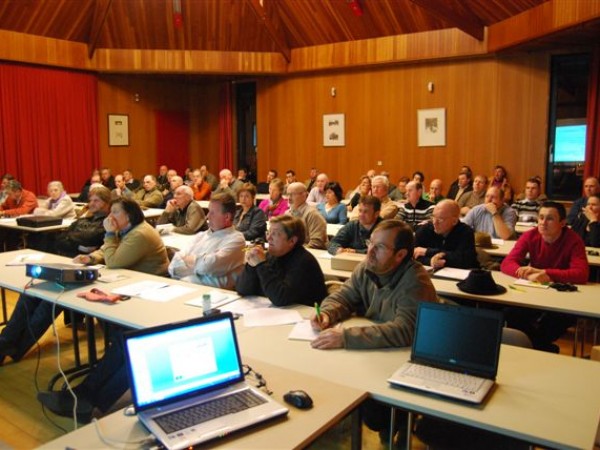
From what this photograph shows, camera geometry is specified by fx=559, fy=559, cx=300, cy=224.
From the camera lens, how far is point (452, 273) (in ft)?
12.8

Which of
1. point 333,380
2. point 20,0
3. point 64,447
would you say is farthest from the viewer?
point 20,0

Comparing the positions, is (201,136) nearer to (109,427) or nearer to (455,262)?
(455,262)

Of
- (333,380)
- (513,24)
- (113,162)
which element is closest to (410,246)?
(333,380)

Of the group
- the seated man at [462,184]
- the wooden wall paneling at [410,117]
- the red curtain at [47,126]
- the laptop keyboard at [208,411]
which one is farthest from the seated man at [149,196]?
the laptop keyboard at [208,411]

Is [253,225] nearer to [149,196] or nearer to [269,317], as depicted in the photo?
[269,317]

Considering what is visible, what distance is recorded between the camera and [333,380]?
2135mm

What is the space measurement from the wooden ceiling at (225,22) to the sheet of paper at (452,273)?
621 cm

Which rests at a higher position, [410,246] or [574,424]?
[410,246]

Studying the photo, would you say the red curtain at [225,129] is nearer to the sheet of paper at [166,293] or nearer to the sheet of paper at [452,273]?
the sheet of paper at [452,273]

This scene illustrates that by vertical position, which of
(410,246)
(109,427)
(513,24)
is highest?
(513,24)

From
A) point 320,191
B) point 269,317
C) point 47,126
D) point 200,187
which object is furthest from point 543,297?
point 47,126

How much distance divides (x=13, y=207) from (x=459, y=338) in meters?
7.37

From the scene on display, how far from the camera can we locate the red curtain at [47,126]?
10328mm

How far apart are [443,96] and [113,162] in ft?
23.2
